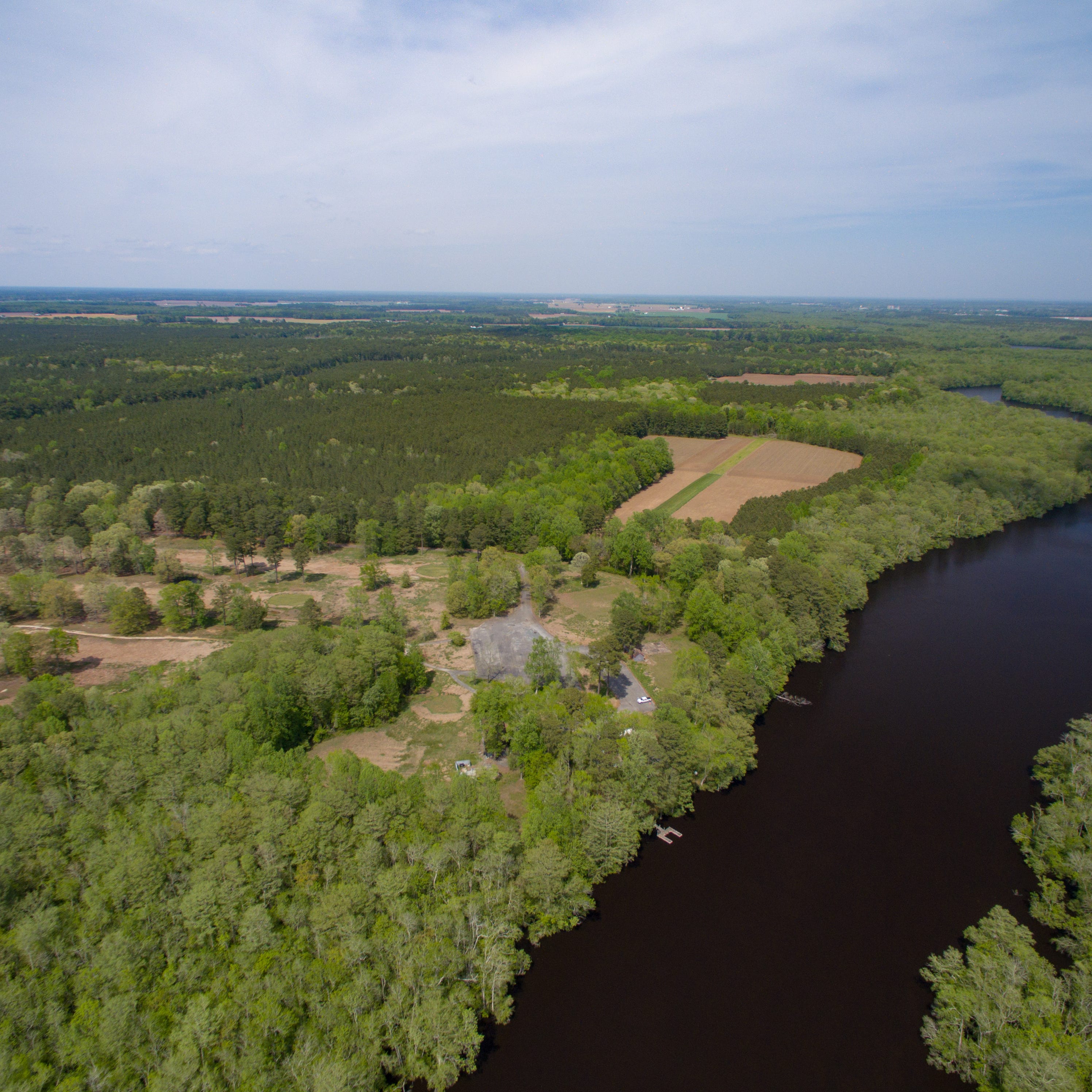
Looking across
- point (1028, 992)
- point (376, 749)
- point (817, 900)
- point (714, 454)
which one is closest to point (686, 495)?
point (714, 454)

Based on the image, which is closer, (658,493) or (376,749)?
(376,749)

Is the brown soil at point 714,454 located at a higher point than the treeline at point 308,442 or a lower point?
lower

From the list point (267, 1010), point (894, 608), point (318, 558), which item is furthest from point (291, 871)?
point (894, 608)

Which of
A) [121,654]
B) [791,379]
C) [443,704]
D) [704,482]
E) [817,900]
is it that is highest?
[791,379]

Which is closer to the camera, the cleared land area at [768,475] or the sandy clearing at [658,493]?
the cleared land area at [768,475]

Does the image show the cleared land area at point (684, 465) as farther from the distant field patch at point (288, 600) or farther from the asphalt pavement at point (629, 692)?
the distant field patch at point (288, 600)

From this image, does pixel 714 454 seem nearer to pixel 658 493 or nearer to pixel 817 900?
pixel 658 493

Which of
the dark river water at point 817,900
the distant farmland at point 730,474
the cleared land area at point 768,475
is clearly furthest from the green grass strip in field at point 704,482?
the dark river water at point 817,900
